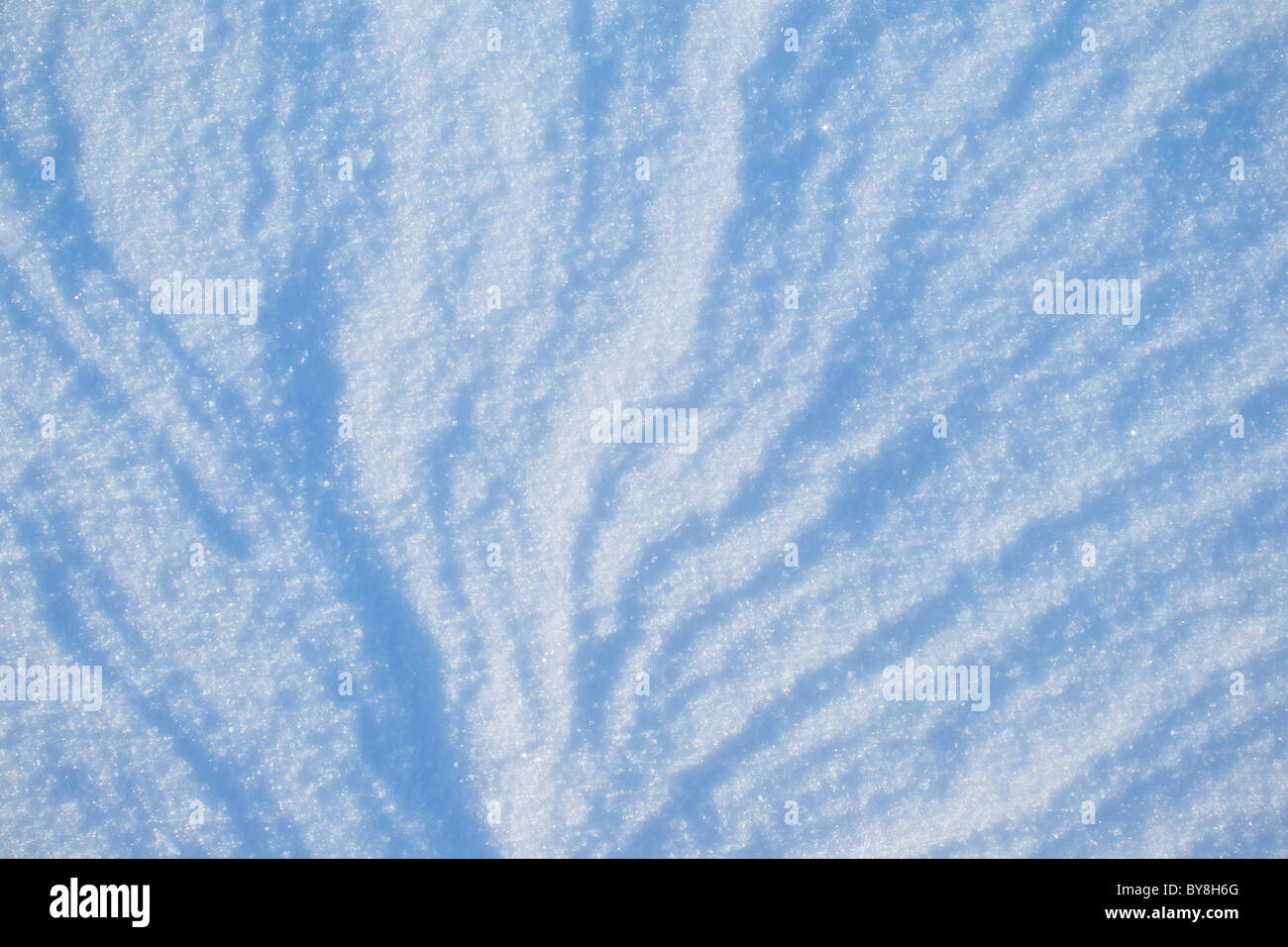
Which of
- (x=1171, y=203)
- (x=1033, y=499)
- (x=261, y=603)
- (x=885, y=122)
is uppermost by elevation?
(x=885, y=122)

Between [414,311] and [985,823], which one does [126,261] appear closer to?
[414,311]

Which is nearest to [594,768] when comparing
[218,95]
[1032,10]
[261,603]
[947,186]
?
[261,603]

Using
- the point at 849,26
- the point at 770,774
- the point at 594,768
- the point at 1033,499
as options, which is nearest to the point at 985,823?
the point at 770,774

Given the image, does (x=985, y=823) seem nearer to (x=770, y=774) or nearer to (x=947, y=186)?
(x=770, y=774)

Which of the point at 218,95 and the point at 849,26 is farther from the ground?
the point at 849,26
